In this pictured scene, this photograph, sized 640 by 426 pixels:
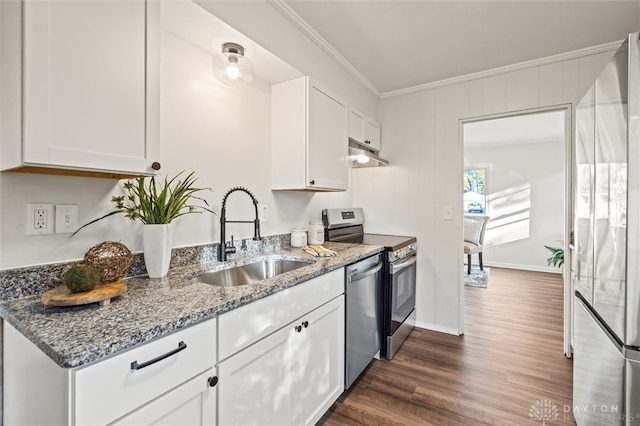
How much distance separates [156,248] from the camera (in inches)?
50.9

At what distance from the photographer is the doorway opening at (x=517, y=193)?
5.25 meters

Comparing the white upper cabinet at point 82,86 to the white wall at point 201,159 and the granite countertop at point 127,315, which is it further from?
the granite countertop at point 127,315

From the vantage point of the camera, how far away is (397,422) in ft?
5.52

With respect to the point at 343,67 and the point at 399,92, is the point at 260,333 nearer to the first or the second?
the point at 343,67

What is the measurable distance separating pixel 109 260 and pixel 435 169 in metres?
2.69

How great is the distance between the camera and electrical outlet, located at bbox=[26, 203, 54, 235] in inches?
42.5

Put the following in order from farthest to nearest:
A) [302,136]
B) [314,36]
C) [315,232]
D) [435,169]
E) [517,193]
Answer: [517,193] < [435,169] < [315,232] < [314,36] < [302,136]

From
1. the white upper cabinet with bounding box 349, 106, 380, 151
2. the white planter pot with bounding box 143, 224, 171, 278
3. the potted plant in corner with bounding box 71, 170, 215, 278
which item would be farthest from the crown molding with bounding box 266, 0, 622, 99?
the white planter pot with bounding box 143, 224, 171, 278

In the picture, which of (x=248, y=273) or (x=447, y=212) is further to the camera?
(x=447, y=212)

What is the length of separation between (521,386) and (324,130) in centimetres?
220

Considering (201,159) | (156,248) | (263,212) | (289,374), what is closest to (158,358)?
(156,248)

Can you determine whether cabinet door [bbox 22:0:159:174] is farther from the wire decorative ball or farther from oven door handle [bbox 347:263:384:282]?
oven door handle [bbox 347:263:384:282]

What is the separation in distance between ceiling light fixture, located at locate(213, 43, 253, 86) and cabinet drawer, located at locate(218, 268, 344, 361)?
1.13m

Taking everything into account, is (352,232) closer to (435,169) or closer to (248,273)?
(435,169)
